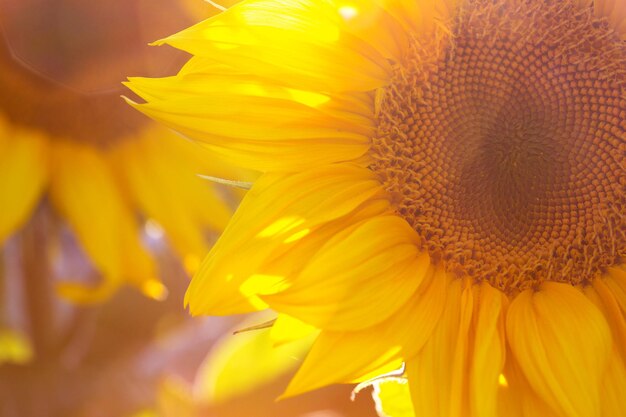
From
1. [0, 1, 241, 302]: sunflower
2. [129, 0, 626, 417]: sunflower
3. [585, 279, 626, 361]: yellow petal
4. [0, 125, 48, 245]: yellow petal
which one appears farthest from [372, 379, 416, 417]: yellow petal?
[0, 125, 48, 245]: yellow petal

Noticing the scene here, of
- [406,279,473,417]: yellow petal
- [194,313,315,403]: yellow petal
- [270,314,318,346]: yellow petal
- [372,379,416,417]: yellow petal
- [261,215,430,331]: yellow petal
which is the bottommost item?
[194,313,315,403]: yellow petal

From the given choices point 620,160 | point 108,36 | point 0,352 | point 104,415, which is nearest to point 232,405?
point 104,415

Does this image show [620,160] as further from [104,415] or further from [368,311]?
[104,415]

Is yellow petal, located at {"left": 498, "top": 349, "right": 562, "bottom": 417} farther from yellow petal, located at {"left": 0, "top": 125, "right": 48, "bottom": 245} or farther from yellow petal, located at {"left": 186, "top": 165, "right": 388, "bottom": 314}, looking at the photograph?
yellow petal, located at {"left": 0, "top": 125, "right": 48, "bottom": 245}

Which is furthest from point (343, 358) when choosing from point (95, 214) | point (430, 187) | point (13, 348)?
point (13, 348)

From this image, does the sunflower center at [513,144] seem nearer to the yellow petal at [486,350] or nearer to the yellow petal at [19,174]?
the yellow petal at [486,350]

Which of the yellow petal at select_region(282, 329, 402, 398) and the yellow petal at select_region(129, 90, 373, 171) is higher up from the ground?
the yellow petal at select_region(129, 90, 373, 171)

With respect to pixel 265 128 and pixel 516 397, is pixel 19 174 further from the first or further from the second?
pixel 516 397

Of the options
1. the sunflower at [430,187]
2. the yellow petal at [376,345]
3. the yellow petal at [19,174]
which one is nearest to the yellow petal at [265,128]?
→ the sunflower at [430,187]
